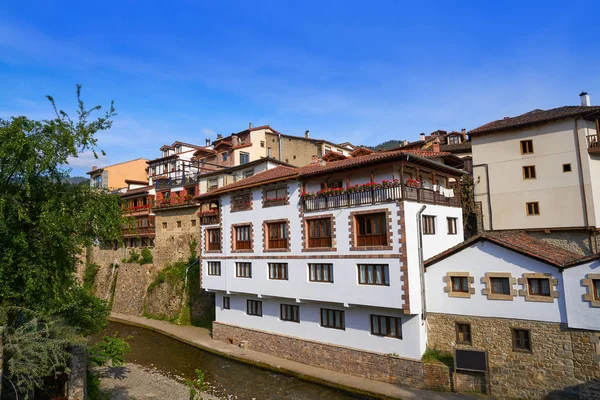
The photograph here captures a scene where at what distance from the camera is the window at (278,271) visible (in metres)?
24.1

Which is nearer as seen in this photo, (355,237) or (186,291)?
(355,237)

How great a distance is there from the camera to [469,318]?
18.2 meters

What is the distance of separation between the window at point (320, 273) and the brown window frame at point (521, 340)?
349 inches

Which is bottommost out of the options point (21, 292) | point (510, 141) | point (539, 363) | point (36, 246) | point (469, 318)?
point (539, 363)

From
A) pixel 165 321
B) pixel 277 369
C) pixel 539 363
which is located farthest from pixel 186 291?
pixel 539 363

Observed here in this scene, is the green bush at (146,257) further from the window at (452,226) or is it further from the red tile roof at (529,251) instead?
the red tile roof at (529,251)

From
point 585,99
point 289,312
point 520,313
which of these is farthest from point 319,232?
point 585,99

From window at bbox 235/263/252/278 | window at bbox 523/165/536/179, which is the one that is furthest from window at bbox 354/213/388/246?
window at bbox 523/165/536/179

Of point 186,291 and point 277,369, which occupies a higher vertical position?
point 186,291

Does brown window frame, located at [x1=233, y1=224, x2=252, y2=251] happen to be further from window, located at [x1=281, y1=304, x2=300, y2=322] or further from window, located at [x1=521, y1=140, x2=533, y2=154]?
window, located at [x1=521, y1=140, x2=533, y2=154]

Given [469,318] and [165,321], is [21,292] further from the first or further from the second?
[165,321]

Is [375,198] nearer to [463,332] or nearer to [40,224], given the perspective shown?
[463,332]

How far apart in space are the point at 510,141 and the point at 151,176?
43.1 metres

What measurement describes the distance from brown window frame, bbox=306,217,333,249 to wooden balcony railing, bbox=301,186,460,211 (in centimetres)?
73
